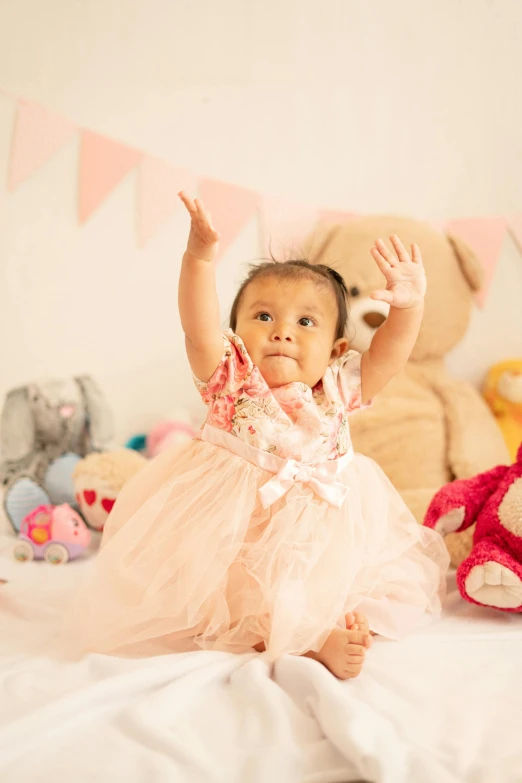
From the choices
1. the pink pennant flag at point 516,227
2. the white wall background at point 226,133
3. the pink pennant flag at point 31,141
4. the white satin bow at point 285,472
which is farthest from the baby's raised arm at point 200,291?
the pink pennant flag at point 516,227

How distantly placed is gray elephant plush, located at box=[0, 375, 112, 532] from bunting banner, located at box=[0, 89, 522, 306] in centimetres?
48

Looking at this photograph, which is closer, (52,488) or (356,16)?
(52,488)

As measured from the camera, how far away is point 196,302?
37.6 inches

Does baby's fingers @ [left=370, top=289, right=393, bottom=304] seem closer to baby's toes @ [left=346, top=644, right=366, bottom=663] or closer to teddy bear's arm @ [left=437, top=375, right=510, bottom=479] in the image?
baby's toes @ [left=346, top=644, right=366, bottom=663]

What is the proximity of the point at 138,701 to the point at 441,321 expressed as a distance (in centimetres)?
123

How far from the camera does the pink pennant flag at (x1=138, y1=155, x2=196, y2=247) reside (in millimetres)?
1870

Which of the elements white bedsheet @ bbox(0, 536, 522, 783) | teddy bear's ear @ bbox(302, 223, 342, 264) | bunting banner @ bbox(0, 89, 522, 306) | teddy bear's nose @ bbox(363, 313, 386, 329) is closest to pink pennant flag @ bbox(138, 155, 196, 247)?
bunting banner @ bbox(0, 89, 522, 306)

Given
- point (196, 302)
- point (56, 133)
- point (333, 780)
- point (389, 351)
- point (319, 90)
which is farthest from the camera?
point (319, 90)

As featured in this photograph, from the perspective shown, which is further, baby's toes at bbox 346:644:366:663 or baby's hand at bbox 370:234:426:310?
baby's hand at bbox 370:234:426:310

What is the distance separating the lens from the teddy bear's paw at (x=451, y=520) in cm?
121

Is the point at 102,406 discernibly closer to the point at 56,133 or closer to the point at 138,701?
the point at 56,133

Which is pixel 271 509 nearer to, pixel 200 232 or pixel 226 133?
pixel 200 232

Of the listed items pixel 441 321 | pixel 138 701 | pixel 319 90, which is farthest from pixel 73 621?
pixel 319 90

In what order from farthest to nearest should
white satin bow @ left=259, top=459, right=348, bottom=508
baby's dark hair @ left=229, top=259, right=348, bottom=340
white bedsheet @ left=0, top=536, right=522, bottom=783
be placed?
1. baby's dark hair @ left=229, top=259, right=348, bottom=340
2. white satin bow @ left=259, top=459, right=348, bottom=508
3. white bedsheet @ left=0, top=536, right=522, bottom=783
